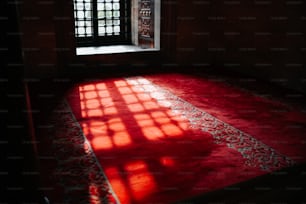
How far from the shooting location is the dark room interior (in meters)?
2.14

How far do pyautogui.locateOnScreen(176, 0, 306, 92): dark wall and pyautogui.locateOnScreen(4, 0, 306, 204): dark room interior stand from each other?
22 mm

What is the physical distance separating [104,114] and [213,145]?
1613 mm

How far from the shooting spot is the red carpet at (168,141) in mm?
2738

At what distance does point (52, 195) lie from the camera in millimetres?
2543

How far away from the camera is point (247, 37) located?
20.9 feet

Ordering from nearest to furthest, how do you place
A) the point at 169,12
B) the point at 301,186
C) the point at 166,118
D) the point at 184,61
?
the point at 301,186
the point at 166,118
the point at 169,12
the point at 184,61

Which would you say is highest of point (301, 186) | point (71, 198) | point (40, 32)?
point (40, 32)

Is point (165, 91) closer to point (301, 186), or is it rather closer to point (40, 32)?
point (40, 32)

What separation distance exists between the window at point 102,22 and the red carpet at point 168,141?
2.14m

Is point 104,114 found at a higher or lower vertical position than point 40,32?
lower

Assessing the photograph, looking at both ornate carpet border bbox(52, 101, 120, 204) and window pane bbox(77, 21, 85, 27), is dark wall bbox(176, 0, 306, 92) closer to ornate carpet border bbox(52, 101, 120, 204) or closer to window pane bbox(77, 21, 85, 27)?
window pane bbox(77, 21, 85, 27)

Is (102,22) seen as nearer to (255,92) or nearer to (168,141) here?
(255,92)

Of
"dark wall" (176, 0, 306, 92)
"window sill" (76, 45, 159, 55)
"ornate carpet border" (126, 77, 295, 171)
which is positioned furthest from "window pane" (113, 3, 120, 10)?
"ornate carpet border" (126, 77, 295, 171)

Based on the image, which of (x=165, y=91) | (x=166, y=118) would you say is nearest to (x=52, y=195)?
(x=166, y=118)
